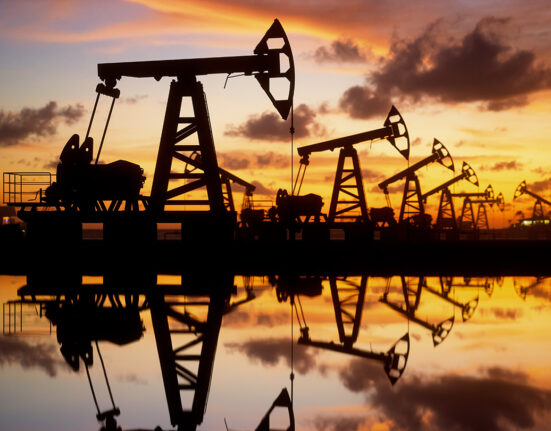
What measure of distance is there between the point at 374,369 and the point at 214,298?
6.83 metres

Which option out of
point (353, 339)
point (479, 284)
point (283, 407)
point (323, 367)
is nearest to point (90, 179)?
point (479, 284)

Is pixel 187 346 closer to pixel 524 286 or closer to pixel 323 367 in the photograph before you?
pixel 323 367

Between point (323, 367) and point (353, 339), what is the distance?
1.85m

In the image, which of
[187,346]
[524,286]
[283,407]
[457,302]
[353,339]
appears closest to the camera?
[283,407]

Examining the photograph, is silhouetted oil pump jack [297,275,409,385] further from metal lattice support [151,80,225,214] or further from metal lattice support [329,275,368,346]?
metal lattice support [151,80,225,214]

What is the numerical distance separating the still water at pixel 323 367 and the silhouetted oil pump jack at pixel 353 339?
26 mm

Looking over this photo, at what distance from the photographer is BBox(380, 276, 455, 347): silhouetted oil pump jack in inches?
344

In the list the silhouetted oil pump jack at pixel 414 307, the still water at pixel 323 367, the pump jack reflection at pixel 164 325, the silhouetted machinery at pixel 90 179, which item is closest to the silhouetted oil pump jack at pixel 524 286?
the still water at pixel 323 367

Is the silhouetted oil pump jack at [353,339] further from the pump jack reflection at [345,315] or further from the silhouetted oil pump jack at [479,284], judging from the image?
the silhouetted oil pump jack at [479,284]

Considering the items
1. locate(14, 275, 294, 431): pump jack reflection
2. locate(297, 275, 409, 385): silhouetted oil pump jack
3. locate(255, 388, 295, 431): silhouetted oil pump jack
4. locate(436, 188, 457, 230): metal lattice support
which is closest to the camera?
locate(255, 388, 295, 431): silhouetted oil pump jack

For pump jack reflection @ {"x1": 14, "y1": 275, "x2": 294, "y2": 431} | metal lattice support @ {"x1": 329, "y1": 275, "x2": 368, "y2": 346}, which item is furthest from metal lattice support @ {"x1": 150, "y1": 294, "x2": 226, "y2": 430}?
metal lattice support @ {"x1": 329, "y1": 275, "x2": 368, "y2": 346}

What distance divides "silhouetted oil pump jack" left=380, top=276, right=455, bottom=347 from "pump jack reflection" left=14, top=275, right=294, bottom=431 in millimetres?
2566

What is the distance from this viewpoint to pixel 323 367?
21.5ft

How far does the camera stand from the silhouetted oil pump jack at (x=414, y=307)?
28.7 feet
